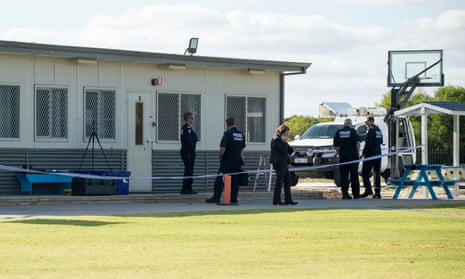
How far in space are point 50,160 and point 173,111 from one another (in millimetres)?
3702

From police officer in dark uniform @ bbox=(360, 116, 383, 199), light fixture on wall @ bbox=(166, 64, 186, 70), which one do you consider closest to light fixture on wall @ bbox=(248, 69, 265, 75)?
light fixture on wall @ bbox=(166, 64, 186, 70)

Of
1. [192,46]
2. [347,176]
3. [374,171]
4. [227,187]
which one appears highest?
[192,46]

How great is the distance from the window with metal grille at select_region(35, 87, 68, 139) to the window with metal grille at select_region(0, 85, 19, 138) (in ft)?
1.67

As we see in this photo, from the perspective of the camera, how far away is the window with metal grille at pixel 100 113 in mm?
24516

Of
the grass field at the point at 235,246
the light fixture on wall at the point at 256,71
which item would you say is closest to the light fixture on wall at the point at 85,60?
the light fixture on wall at the point at 256,71

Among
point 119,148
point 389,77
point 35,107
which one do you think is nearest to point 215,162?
point 119,148

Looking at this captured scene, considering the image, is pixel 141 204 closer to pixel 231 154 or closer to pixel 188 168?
pixel 188 168

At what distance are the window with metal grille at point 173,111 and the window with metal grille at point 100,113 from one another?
132 centimetres

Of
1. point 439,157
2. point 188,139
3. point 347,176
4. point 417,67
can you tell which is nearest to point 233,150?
point 188,139

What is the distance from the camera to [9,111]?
2342 centimetres

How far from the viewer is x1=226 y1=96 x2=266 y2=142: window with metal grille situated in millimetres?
26938

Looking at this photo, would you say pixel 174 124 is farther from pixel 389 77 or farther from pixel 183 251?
pixel 183 251

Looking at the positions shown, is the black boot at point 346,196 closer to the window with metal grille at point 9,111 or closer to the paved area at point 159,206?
the paved area at point 159,206

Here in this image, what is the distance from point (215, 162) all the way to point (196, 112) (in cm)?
140
